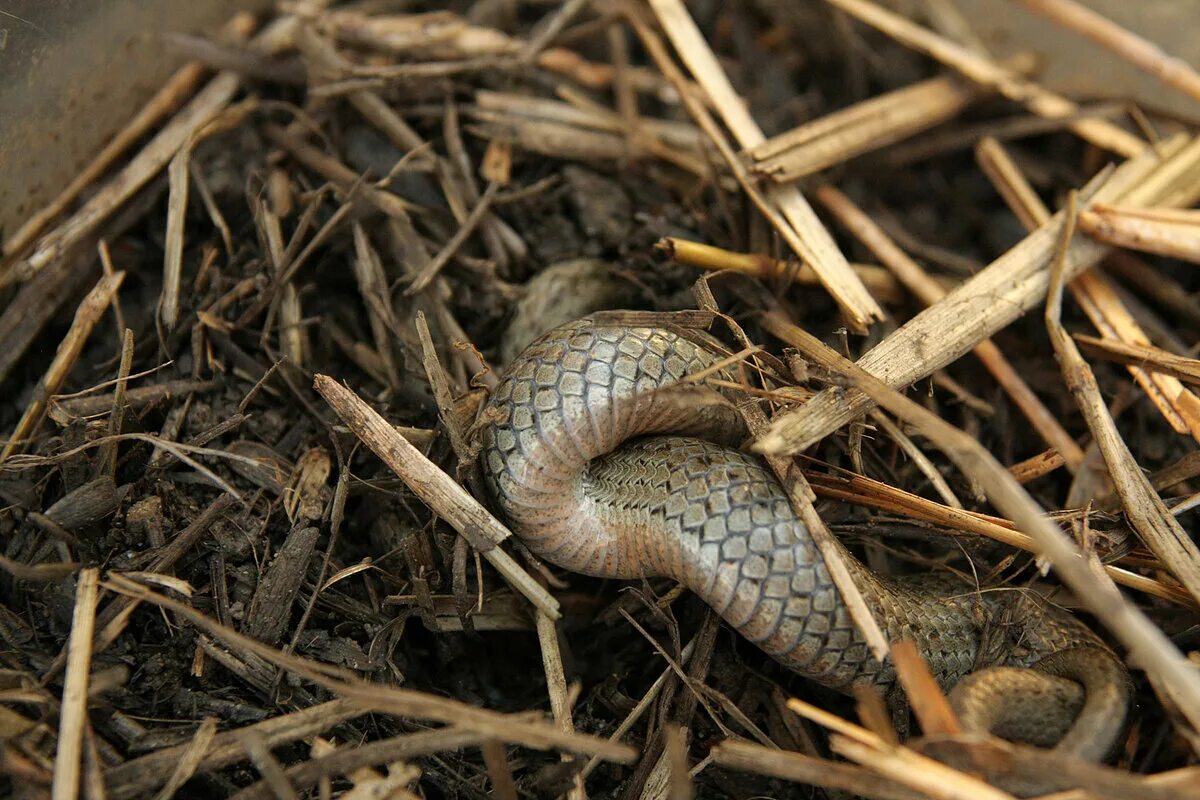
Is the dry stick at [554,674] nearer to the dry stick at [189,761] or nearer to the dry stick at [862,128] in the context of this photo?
the dry stick at [189,761]

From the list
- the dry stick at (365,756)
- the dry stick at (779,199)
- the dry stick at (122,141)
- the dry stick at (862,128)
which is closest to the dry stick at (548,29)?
the dry stick at (779,199)

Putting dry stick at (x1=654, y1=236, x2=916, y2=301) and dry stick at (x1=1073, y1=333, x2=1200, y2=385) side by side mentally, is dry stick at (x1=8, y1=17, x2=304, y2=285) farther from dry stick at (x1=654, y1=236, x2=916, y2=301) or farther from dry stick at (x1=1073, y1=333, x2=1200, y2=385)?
dry stick at (x1=1073, y1=333, x2=1200, y2=385)

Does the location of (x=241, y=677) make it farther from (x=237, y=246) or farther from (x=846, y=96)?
(x=846, y=96)

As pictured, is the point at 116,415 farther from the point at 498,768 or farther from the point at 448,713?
the point at 498,768

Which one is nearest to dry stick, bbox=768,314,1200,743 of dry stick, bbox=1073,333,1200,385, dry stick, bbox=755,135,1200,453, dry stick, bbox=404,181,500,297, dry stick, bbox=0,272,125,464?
dry stick, bbox=755,135,1200,453

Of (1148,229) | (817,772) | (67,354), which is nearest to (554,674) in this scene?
(817,772)

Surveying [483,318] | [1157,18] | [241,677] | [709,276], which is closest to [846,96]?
[1157,18]
